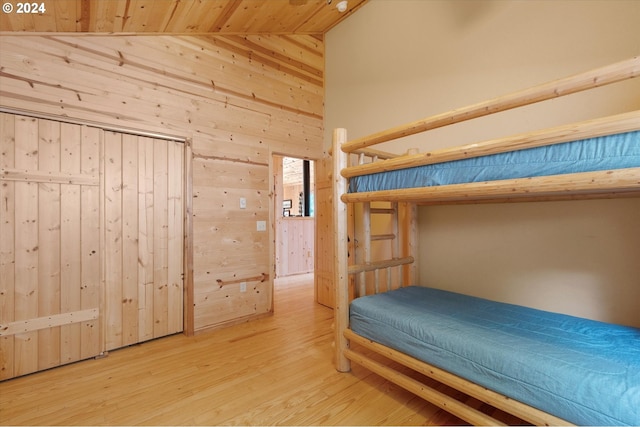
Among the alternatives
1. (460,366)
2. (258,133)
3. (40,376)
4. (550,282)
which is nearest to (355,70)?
(258,133)

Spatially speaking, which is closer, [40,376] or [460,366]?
[460,366]

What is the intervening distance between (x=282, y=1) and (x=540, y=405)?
367 centimetres

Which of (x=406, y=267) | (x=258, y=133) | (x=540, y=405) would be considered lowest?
(x=540, y=405)

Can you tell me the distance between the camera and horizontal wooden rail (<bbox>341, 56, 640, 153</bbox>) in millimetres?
1080

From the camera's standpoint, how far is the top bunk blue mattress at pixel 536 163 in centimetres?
108

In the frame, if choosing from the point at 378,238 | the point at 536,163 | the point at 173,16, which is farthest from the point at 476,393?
the point at 173,16

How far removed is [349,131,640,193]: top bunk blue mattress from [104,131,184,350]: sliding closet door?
2239 millimetres

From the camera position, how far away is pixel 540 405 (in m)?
1.20

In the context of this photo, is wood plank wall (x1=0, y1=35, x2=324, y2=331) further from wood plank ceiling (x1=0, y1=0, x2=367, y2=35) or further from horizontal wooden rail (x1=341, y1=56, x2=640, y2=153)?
horizontal wooden rail (x1=341, y1=56, x2=640, y2=153)

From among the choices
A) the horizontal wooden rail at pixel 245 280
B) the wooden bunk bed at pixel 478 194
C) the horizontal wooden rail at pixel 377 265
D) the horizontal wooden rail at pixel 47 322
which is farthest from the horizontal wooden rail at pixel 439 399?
the horizontal wooden rail at pixel 47 322

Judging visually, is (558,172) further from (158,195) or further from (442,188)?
(158,195)

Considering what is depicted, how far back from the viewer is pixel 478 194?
146 centimetres

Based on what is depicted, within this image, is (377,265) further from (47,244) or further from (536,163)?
(47,244)

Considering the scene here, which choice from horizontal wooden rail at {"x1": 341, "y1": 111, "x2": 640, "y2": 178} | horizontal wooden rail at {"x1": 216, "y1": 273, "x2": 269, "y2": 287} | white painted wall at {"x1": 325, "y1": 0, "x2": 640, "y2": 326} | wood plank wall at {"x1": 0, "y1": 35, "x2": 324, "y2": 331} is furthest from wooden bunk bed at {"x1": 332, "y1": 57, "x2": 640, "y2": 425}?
wood plank wall at {"x1": 0, "y1": 35, "x2": 324, "y2": 331}
